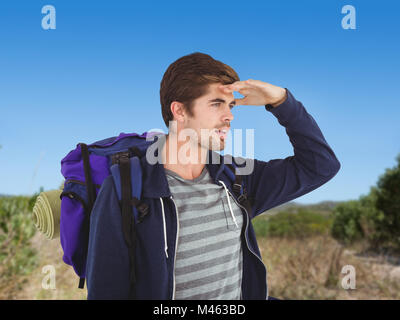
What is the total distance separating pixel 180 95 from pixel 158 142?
0.29m

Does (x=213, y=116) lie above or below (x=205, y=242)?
above

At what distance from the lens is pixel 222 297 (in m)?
1.80

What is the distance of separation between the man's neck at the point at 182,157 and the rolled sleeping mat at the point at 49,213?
605mm

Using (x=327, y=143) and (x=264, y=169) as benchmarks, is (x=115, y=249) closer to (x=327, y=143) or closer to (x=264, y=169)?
(x=264, y=169)

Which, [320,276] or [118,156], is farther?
[320,276]

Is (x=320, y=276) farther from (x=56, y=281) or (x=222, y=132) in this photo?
(x=222, y=132)

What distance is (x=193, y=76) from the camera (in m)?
1.86

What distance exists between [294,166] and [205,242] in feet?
2.38

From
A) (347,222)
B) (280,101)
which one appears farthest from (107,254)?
(347,222)

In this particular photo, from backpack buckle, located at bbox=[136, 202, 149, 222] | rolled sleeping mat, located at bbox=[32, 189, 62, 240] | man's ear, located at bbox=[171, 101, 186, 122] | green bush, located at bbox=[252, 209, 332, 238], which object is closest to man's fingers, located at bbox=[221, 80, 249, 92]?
man's ear, located at bbox=[171, 101, 186, 122]

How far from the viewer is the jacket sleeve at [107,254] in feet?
4.98

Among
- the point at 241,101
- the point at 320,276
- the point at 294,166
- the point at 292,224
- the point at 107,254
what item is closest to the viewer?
the point at 107,254

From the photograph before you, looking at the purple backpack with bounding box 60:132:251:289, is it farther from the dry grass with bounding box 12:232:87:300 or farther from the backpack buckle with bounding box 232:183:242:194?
the dry grass with bounding box 12:232:87:300

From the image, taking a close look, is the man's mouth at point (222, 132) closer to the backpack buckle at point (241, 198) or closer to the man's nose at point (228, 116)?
the man's nose at point (228, 116)
